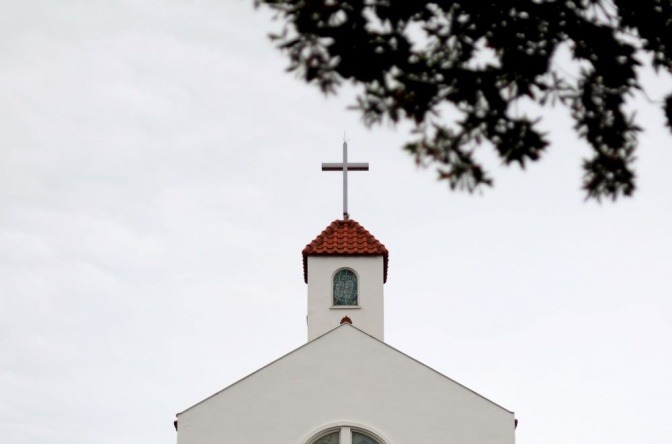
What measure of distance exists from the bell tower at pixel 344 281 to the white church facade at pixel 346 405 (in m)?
3.56

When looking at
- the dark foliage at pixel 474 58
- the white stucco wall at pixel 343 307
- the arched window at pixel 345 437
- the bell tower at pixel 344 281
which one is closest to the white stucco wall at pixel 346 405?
the arched window at pixel 345 437

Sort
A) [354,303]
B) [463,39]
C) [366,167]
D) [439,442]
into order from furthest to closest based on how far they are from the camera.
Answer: [366,167] → [354,303] → [439,442] → [463,39]

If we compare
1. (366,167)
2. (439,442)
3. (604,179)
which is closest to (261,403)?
(439,442)

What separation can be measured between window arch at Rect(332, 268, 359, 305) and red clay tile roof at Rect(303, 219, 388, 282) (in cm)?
42

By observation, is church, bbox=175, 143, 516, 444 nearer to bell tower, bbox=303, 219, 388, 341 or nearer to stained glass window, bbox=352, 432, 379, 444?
stained glass window, bbox=352, 432, 379, 444

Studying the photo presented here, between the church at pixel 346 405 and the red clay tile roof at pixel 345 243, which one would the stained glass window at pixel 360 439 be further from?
the red clay tile roof at pixel 345 243

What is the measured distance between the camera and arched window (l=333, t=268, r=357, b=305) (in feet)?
78.4

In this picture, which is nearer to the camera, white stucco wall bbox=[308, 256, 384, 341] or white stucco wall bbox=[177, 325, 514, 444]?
white stucco wall bbox=[177, 325, 514, 444]

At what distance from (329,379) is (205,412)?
2.15 m

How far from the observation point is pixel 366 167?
86.7ft

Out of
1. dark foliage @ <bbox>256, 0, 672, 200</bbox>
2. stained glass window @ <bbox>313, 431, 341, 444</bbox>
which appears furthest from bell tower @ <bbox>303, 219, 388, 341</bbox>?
dark foliage @ <bbox>256, 0, 672, 200</bbox>

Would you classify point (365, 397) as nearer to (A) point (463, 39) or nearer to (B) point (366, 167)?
(B) point (366, 167)

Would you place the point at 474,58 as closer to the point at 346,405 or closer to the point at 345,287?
the point at 346,405

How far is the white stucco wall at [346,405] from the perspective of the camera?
1933cm
